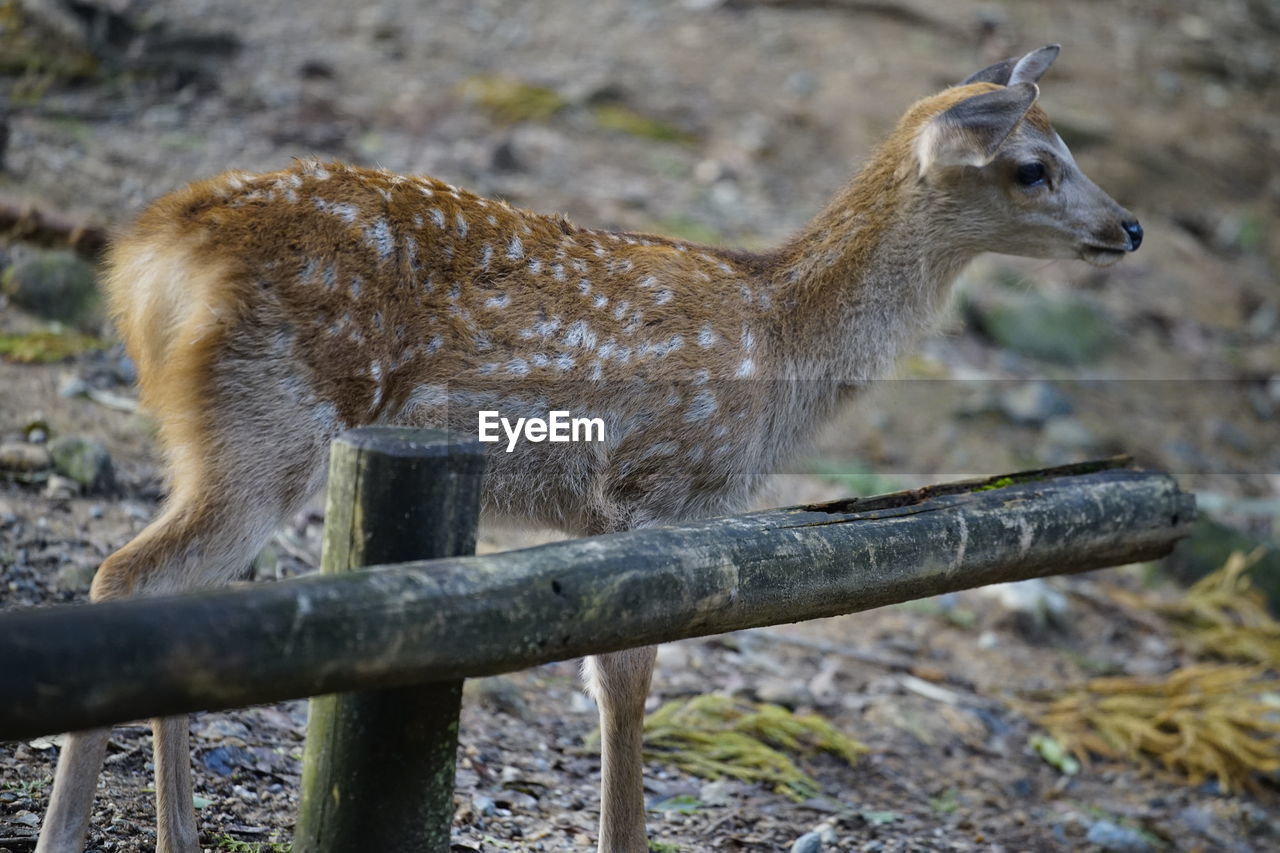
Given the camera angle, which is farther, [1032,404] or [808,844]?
[1032,404]

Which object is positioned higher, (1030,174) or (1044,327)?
(1030,174)

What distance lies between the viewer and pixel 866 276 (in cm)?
442

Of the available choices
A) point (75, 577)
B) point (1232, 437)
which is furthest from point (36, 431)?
point (1232, 437)

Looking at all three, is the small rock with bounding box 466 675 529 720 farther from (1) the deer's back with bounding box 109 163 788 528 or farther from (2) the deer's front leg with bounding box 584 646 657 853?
(1) the deer's back with bounding box 109 163 788 528

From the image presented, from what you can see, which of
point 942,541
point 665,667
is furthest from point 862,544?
point 665,667

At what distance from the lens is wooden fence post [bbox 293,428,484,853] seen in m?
2.59

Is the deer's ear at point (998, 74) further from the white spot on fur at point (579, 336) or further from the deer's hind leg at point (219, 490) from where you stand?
the deer's hind leg at point (219, 490)

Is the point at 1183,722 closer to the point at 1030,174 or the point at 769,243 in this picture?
the point at 1030,174

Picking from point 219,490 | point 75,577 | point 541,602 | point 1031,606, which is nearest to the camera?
point 541,602

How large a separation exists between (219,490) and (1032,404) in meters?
6.55

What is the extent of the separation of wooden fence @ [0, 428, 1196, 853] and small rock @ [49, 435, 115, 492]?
267 centimetres

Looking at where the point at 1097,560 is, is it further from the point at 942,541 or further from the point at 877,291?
the point at 877,291

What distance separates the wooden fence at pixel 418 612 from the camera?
6.60 feet

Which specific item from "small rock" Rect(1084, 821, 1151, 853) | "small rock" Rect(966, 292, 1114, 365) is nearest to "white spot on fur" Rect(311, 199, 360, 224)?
"small rock" Rect(1084, 821, 1151, 853)
